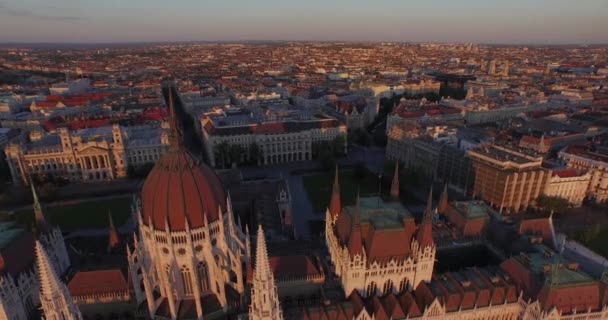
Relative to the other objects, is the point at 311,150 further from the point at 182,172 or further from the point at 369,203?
the point at 182,172

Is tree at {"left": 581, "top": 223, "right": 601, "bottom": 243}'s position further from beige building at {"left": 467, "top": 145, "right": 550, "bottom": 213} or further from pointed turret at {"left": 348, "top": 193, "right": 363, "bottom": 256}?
pointed turret at {"left": 348, "top": 193, "right": 363, "bottom": 256}

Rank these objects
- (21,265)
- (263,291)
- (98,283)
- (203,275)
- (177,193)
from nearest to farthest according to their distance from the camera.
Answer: (263,291) < (177,193) < (203,275) < (21,265) < (98,283)

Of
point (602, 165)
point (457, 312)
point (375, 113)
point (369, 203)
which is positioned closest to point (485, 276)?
point (457, 312)

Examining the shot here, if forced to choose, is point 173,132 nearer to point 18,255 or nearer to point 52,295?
point 52,295

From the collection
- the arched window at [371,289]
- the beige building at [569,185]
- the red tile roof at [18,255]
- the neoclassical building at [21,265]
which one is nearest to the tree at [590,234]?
the beige building at [569,185]

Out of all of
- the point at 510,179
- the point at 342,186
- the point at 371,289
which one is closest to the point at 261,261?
the point at 371,289
